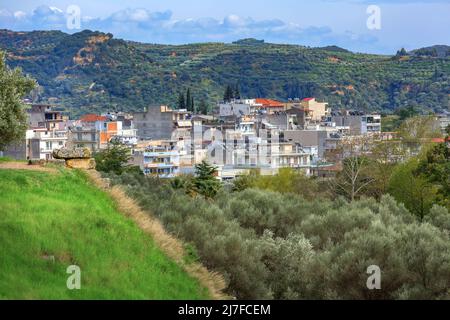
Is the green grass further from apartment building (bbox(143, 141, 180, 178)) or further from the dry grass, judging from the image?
apartment building (bbox(143, 141, 180, 178))

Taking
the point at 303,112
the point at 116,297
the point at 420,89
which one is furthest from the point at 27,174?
the point at 420,89

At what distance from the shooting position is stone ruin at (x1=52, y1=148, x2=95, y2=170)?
17.6m

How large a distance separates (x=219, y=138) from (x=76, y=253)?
7394 centimetres

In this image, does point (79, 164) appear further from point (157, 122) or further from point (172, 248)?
point (157, 122)

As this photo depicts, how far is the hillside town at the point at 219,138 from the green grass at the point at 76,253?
4307 centimetres

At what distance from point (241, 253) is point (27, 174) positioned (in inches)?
134

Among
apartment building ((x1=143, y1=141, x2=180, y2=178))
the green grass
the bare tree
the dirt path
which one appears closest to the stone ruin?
the dirt path

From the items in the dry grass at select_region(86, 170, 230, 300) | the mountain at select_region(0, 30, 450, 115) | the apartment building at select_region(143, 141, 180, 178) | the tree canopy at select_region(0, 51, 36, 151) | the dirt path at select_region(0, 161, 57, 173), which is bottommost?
the apartment building at select_region(143, 141, 180, 178)

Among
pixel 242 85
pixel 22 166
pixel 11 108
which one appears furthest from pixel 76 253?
pixel 242 85

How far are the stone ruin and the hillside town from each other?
3868 centimetres

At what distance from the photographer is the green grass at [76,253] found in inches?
394

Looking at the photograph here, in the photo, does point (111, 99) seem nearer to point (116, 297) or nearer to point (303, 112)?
point (303, 112)

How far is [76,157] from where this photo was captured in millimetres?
17734
